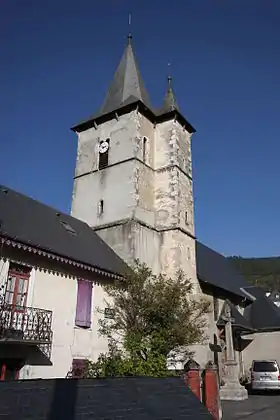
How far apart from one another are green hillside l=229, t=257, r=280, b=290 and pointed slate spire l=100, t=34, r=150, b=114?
48.0 m

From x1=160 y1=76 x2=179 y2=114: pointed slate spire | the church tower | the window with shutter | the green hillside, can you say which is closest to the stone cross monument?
the church tower

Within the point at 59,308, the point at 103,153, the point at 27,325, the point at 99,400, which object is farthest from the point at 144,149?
the point at 99,400

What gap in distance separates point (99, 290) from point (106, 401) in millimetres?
12799

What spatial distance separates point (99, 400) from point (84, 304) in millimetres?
11998

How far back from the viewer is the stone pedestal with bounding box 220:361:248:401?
1619 cm

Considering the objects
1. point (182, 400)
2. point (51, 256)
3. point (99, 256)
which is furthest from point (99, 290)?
point (182, 400)

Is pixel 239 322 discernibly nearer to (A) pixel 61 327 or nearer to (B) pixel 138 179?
(B) pixel 138 179

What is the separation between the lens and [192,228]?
21.8 m

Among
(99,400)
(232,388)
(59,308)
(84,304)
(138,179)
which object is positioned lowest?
(232,388)

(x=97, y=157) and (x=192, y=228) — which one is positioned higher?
(x=97, y=157)

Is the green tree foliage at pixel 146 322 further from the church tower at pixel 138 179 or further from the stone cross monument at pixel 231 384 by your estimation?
the church tower at pixel 138 179

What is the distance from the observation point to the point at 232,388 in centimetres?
1633

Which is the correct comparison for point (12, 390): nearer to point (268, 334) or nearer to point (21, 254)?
point (21, 254)

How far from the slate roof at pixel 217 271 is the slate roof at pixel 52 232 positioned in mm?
6937
